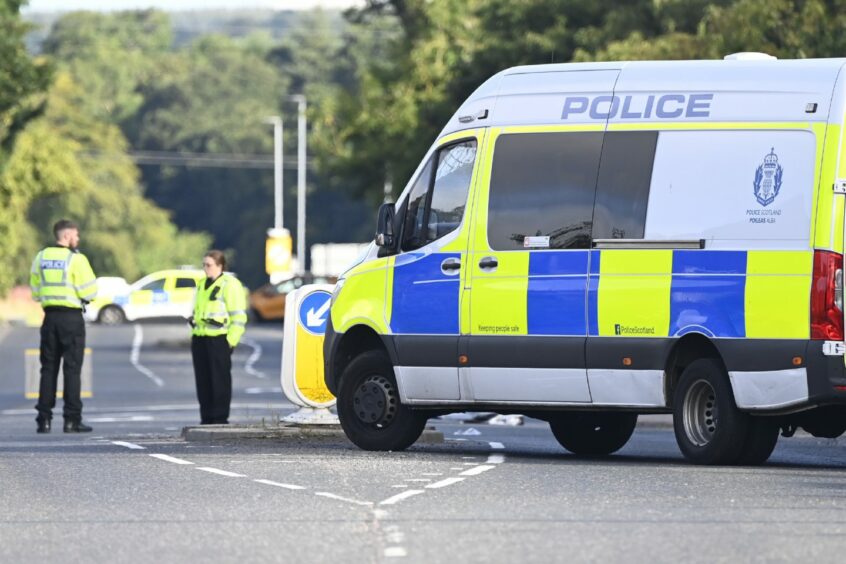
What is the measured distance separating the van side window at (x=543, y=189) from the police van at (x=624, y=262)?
1cm

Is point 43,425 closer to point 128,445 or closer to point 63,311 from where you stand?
point 63,311

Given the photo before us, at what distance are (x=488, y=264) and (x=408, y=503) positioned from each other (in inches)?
151

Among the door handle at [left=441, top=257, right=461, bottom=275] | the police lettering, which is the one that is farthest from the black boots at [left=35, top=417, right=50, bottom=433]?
the police lettering

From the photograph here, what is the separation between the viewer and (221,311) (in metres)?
19.8

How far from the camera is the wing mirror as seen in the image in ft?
52.2

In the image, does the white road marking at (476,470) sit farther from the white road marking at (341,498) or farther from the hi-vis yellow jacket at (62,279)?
the hi-vis yellow jacket at (62,279)

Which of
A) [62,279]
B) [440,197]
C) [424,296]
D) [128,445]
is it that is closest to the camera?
[424,296]

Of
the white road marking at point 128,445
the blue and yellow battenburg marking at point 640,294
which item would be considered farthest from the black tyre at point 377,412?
the white road marking at point 128,445

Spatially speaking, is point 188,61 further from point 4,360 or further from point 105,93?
point 4,360

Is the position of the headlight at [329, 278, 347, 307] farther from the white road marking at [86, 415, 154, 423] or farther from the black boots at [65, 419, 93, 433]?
the white road marking at [86, 415, 154, 423]

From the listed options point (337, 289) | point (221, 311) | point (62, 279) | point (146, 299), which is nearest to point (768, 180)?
point (337, 289)

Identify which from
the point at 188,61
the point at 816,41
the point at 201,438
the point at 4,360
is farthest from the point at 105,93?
the point at 201,438

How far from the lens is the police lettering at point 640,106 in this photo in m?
14.4

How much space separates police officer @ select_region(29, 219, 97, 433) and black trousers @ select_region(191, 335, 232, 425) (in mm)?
1255
